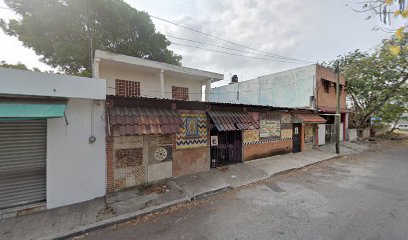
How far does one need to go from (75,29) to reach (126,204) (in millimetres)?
12200

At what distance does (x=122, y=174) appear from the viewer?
6.04 m

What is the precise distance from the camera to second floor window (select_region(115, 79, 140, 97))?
10.2 metres

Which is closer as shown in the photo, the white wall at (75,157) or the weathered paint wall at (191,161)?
the white wall at (75,157)

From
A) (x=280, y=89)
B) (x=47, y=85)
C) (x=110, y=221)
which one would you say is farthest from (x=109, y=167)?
(x=280, y=89)

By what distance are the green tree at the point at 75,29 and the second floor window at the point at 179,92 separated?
5152 millimetres

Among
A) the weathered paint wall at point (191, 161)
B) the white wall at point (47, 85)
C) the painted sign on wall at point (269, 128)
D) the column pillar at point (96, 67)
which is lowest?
the weathered paint wall at point (191, 161)

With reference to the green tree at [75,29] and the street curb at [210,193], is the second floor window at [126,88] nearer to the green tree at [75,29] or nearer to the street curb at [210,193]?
the green tree at [75,29]

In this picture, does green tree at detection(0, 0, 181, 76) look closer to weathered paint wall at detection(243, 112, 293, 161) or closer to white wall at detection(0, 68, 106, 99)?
white wall at detection(0, 68, 106, 99)

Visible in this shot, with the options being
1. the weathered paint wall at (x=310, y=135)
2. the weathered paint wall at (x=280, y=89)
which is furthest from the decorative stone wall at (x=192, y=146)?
the weathered paint wall at (x=280, y=89)

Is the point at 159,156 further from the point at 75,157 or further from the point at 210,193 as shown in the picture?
the point at 75,157

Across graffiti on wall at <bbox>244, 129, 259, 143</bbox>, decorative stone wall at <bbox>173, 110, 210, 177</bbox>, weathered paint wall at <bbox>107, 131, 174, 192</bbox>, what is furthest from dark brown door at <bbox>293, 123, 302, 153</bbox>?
weathered paint wall at <bbox>107, 131, 174, 192</bbox>

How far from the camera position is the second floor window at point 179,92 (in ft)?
39.5

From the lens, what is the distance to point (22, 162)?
4855mm

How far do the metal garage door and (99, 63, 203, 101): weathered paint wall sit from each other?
490 cm
